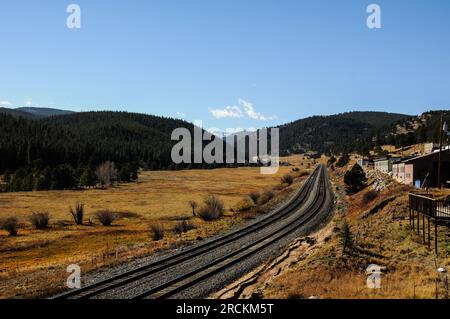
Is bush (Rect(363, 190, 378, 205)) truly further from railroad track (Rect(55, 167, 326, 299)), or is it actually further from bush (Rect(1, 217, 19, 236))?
bush (Rect(1, 217, 19, 236))

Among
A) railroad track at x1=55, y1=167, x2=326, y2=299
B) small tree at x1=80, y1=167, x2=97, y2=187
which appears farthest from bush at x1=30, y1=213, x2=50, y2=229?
small tree at x1=80, y1=167, x2=97, y2=187

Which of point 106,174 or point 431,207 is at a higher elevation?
point 431,207

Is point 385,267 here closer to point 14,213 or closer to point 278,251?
point 278,251

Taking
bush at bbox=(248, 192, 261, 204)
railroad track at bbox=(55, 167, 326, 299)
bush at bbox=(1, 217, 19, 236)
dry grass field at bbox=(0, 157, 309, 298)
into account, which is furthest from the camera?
bush at bbox=(248, 192, 261, 204)

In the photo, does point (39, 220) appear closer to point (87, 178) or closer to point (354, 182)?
point (354, 182)

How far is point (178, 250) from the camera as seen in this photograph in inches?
1042

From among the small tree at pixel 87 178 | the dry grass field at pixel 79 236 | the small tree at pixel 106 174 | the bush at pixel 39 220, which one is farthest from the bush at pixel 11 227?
the small tree at pixel 106 174

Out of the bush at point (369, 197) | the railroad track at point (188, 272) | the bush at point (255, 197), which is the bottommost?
the bush at point (255, 197)

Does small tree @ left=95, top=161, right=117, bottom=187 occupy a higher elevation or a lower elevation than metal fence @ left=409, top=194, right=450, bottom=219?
lower

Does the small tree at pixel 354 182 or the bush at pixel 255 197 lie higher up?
the small tree at pixel 354 182

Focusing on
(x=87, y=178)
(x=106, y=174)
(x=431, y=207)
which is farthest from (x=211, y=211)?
(x=106, y=174)

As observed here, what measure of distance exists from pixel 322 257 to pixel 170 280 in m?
7.21

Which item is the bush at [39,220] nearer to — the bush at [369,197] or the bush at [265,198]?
the bush at [265,198]
